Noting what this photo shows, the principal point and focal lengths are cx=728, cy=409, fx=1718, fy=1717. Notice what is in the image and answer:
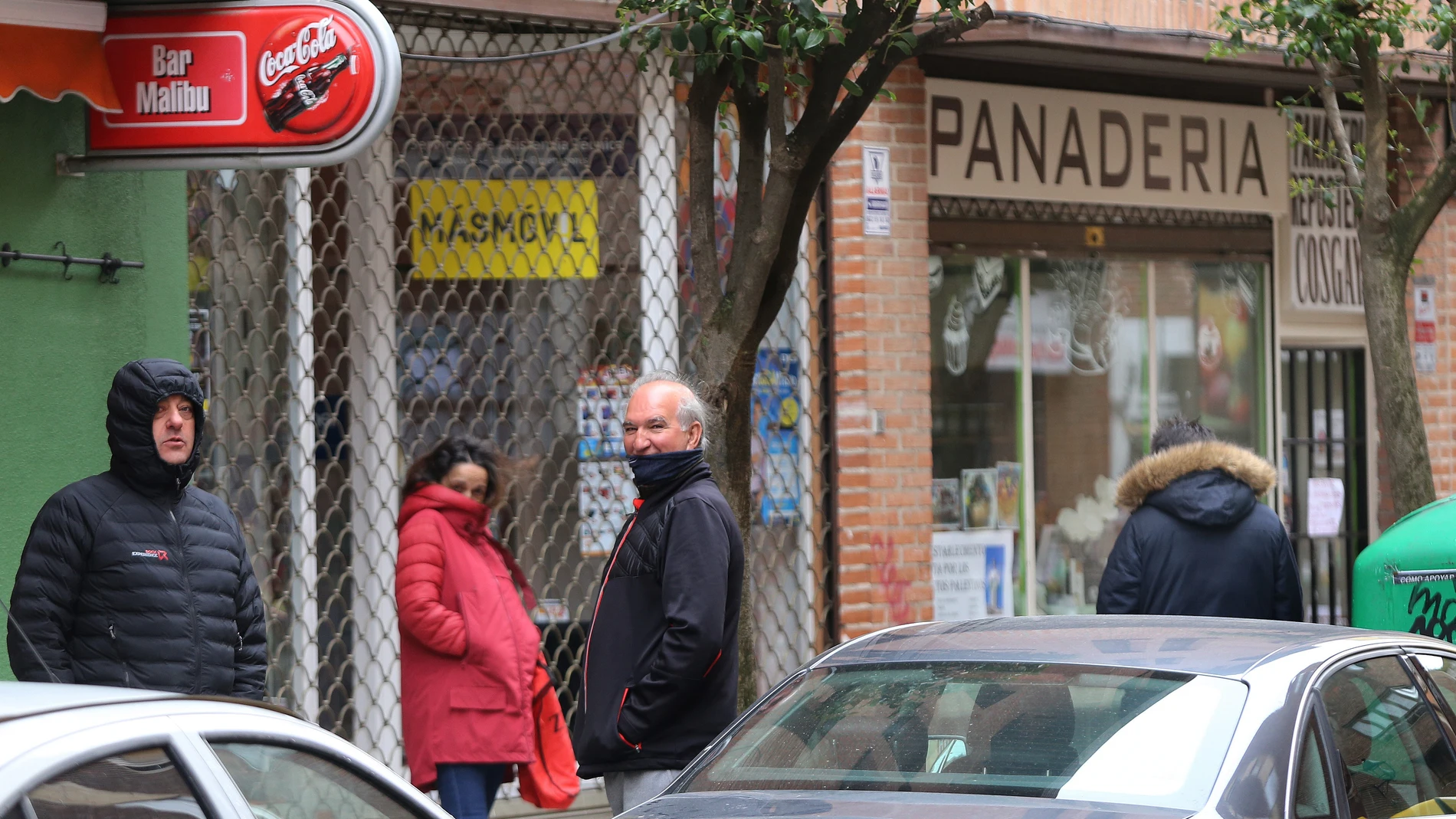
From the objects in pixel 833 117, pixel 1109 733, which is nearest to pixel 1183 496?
pixel 833 117

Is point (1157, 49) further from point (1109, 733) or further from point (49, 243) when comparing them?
point (1109, 733)

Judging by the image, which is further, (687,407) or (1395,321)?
(1395,321)

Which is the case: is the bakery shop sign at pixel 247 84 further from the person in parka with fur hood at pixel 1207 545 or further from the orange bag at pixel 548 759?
the person in parka with fur hood at pixel 1207 545

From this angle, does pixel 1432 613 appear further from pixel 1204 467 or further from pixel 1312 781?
pixel 1312 781

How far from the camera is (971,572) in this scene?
965 cm

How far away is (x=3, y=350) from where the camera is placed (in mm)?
6266

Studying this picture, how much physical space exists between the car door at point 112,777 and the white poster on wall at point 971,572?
22.3ft

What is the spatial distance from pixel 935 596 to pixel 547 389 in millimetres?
2607

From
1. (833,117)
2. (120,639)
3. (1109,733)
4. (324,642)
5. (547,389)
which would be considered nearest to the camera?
(1109,733)

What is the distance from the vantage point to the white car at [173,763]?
2.55 m

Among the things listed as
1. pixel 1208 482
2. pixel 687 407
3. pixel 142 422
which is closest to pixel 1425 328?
pixel 1208 482

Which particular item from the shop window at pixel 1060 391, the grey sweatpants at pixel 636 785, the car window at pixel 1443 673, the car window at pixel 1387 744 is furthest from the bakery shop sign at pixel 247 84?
the shop window at pixel 1060 391

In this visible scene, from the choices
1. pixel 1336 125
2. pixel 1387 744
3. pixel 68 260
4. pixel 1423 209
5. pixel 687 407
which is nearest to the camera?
pixel 1387 744

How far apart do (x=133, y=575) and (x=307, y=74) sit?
1.83 m
